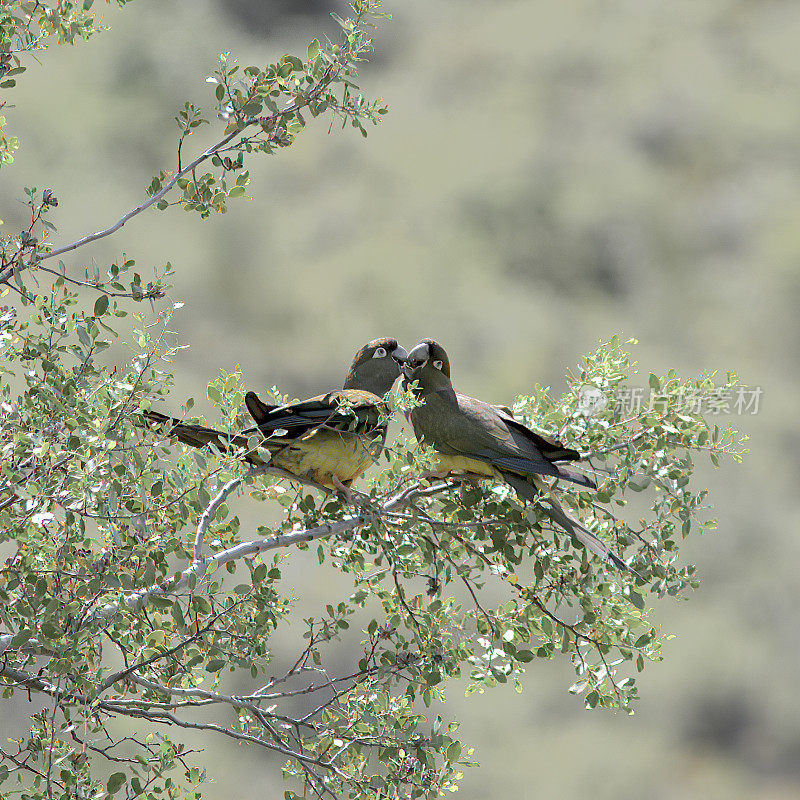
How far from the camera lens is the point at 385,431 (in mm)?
3434

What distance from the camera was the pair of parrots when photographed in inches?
121

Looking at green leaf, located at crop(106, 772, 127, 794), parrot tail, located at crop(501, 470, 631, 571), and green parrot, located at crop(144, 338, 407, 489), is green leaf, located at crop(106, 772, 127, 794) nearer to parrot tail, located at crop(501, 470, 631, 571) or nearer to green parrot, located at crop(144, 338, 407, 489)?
green parrot, located at crop(144, 338, 407, 489)

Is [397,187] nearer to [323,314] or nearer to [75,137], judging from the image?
[323,314]

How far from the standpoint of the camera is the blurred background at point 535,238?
960 inches

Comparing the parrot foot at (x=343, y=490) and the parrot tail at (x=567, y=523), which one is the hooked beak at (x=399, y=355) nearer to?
the parrot foot at (x=343, y=490)

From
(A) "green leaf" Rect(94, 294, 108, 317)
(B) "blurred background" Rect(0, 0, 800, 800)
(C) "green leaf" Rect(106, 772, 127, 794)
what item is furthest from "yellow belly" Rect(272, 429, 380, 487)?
(B) "blurred background" Rect(0, 0, 800, 800)

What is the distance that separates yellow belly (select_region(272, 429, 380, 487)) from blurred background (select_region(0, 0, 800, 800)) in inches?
701

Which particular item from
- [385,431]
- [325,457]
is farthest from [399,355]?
[325,457]

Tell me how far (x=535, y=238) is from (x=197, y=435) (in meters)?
31.0

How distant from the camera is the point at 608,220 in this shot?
3503 cm

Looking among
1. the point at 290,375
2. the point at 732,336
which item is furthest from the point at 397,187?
the point at 732,336

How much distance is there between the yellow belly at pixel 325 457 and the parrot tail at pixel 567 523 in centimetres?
52

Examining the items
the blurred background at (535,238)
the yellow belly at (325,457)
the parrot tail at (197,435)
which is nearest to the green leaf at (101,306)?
the parrot tail at (197,435)

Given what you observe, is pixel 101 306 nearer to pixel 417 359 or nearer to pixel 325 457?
pixel 325 457
